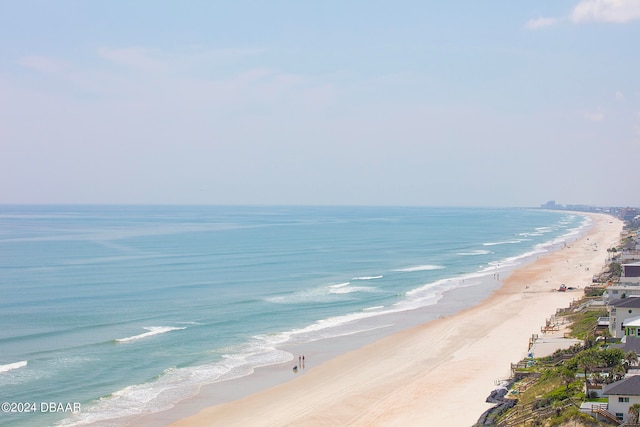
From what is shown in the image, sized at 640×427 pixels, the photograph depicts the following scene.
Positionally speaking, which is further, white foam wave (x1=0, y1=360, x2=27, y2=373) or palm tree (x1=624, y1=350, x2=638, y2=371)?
white foam wave (x1=0, y1=360, x2=27, y2=373)

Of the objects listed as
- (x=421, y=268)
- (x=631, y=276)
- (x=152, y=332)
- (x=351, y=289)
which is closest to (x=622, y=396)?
(x=152, y=332)

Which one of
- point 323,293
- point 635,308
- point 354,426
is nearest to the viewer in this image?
point 354,426

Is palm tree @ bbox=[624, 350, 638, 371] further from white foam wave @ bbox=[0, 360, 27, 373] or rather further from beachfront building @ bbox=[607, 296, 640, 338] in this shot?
white foam wave @ bbox=[0, 360, 27, 373]

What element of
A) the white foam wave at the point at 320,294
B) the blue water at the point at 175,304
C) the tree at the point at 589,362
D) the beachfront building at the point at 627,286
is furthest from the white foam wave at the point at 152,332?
the beachfront building at the point at 627,286

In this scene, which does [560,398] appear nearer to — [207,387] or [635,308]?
[635,308]

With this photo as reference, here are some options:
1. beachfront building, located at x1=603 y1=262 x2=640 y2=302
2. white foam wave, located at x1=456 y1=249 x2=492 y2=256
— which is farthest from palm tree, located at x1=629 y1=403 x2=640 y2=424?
white foam wave, located at x1=456 y1=249 x2=492 y2=256

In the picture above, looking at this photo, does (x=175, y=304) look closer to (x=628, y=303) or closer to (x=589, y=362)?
(x=628, y=303)

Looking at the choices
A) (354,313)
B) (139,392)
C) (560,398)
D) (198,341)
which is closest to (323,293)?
(354,313)
